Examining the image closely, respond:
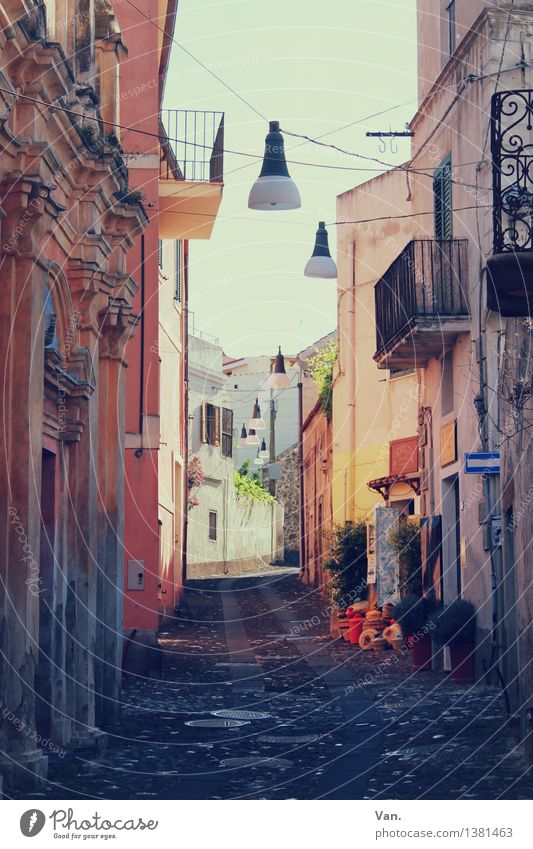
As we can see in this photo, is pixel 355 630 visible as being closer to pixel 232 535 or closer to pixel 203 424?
pixel 203 424

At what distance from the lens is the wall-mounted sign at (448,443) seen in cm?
1945

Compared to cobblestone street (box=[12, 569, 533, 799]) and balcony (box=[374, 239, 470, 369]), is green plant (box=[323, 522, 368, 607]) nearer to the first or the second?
cobblestone street (box=[12, 569, 533, 799])

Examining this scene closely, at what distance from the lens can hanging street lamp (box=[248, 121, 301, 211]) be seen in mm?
14352

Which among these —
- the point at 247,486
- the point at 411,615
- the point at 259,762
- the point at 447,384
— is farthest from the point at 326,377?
the point at 259,762

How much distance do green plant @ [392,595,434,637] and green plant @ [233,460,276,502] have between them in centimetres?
3103

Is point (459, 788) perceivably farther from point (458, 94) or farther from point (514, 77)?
point (458, 94)

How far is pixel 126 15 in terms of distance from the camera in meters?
21.5

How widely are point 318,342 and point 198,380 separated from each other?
4.18 meters

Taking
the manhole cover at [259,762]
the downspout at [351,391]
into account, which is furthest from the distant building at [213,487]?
the manhole cover at [259,762]

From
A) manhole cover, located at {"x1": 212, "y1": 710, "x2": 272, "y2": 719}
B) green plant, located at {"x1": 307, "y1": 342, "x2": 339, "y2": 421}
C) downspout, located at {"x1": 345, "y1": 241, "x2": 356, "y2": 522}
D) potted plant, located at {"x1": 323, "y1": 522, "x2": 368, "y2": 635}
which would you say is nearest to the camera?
manhole cover, located at {"x1": 212, "y1": 710, "x2": 272, "y2": 719}

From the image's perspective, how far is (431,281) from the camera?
63.1ft

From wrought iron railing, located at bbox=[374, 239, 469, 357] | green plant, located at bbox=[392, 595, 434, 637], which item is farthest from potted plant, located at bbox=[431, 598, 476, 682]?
wrought iron railing, located at bbox=[374, 239, 469, 357]

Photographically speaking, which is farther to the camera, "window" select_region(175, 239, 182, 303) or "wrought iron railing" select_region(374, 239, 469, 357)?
"window" select_region(175, 239, 182, 303)

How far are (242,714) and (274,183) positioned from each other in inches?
229
